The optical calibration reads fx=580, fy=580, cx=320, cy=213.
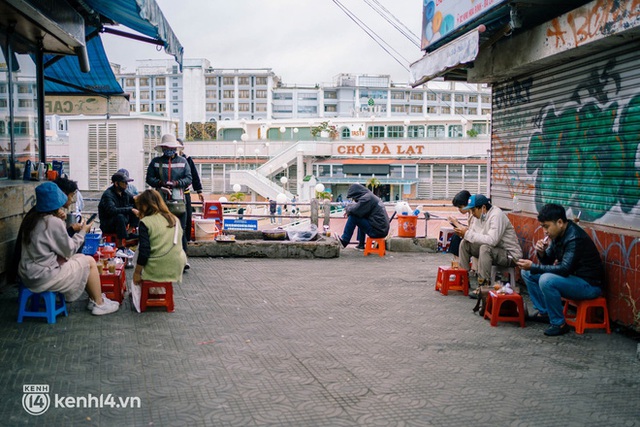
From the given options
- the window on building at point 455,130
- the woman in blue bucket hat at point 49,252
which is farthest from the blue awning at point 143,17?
the window on building at point 455,130

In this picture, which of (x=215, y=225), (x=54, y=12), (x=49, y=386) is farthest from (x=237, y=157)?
(x=49, y=386)

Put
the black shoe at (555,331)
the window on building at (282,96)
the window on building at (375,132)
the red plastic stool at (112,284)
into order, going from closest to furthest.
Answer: the black shoe at (555,331) < the red plastic stool at (112,284) < the window on building at (375,132) < the window on building at (282,96)

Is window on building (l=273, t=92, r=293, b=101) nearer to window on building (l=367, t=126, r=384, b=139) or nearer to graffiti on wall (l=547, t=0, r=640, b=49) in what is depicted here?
window on building (l=367, t=126, r=384, b=139)

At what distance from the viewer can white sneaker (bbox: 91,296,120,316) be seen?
6.49 m

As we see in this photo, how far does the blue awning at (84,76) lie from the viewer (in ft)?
37.9

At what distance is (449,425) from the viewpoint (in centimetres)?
392

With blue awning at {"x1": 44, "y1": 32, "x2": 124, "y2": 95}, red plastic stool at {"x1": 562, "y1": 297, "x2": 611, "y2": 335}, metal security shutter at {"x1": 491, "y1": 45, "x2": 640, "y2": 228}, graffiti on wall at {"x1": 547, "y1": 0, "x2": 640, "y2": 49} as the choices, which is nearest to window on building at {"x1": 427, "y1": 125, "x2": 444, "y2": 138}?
blue awning at {"x1": 44, "y1": 32, "x2": 124, "y2": 95}

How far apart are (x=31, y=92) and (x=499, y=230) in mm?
7307

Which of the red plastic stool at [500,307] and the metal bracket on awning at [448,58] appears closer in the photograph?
the red plastic stool at [500,307]

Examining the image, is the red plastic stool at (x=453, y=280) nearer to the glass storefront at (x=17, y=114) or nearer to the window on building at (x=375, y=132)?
the glass storefront at (x=17, y=114)

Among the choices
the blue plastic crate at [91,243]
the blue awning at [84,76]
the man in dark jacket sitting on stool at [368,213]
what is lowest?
the blue plastic crate at [91,243]

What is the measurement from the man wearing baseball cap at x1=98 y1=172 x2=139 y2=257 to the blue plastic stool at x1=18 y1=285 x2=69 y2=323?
2.50 m

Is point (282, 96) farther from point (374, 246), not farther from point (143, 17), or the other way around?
point (143, 17)

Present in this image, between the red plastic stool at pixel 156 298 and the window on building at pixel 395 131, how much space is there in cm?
3953
